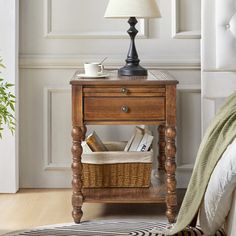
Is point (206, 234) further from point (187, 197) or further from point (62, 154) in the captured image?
point (62, 154)

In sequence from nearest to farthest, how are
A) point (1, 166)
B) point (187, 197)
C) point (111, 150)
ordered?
Result: 1. point (187, 197)
2. point (111, 150)
3. point (1, 166)

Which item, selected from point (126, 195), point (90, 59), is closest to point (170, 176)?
point (126, 195)

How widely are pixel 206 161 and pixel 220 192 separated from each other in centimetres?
23

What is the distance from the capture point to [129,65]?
131 inches

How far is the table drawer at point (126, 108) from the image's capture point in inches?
121

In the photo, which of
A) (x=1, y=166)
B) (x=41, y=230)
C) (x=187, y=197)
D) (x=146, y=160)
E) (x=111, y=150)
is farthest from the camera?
(x=1, y=166)

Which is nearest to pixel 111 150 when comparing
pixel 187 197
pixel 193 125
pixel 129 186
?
pixel 129 186

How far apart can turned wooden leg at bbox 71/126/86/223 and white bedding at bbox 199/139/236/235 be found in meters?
Result: 0.71

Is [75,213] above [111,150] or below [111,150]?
below

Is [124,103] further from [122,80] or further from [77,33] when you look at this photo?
[77,33]

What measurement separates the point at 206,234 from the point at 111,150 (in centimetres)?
95

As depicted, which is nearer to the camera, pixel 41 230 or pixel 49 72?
pixel 41 230

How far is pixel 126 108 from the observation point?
3.07 m

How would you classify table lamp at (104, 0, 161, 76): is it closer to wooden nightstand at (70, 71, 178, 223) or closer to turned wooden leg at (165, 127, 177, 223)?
wooden nightstand at (70, 71, 178, 223)
